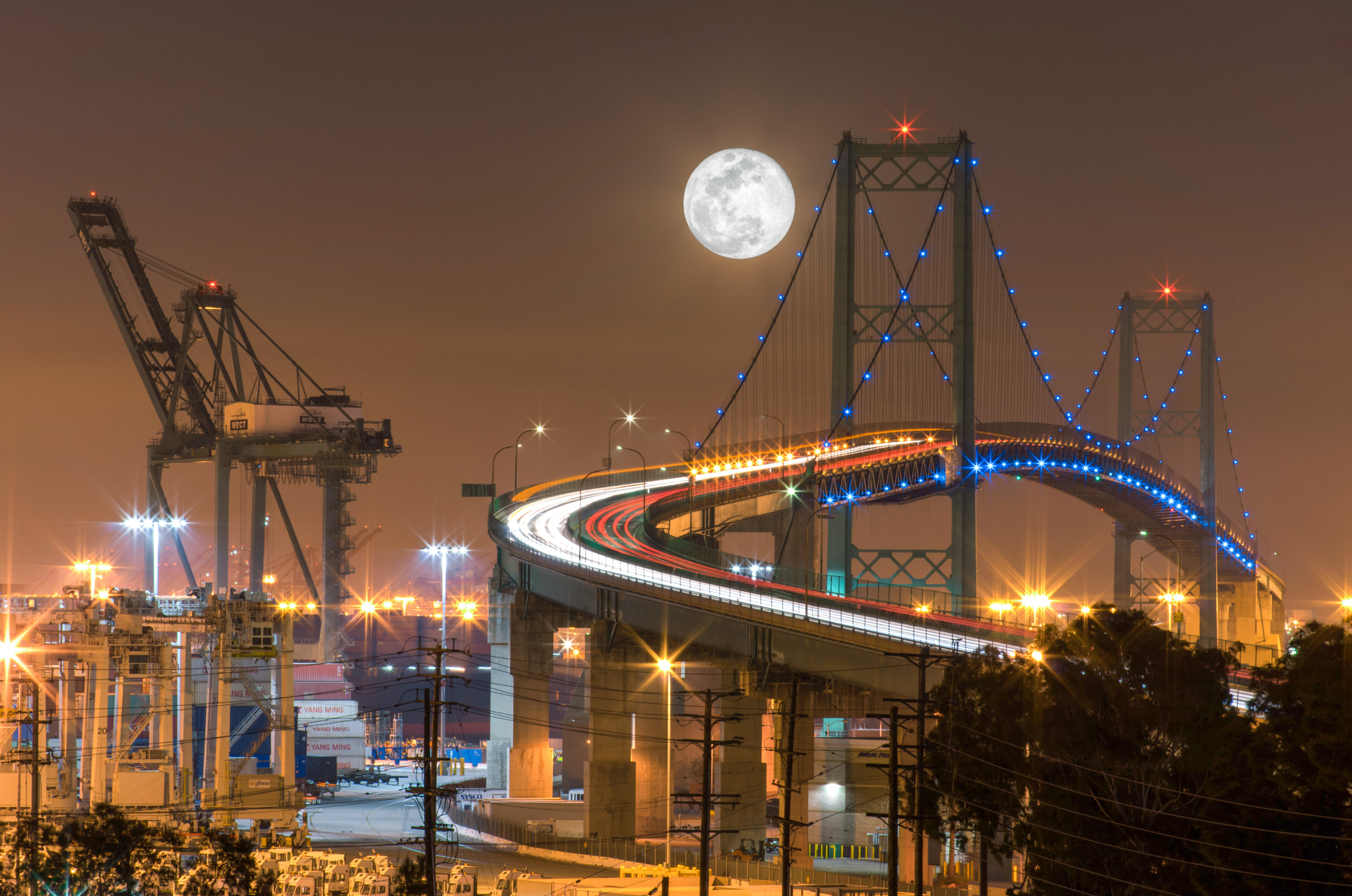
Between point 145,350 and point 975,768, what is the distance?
9663 cm

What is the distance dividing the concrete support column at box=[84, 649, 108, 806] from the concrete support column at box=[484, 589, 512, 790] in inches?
1066

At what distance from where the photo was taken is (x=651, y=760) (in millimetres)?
84812

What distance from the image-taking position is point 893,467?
335 ft

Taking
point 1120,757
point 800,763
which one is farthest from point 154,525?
point 1120,757

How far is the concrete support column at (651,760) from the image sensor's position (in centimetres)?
8225

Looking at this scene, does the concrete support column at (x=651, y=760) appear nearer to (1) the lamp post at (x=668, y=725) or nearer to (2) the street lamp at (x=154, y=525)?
(1) the lamp post at (x=668, y=725)

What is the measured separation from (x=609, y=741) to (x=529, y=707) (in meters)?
16.2

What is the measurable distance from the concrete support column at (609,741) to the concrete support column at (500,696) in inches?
578

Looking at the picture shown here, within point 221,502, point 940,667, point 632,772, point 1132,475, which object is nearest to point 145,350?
point 221,502

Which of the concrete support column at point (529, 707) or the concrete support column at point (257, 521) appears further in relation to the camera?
the concrete support column at point (257, 521)

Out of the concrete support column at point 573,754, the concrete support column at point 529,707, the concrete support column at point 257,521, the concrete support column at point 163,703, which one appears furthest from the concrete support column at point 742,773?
the concrete support column at point 257,521

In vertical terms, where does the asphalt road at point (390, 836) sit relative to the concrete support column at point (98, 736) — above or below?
below

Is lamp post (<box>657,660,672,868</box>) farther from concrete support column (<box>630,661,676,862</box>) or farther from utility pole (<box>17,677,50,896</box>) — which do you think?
utility pole (<box>17,677,50,896</box>)

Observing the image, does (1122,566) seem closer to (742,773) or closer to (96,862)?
(742,773)
